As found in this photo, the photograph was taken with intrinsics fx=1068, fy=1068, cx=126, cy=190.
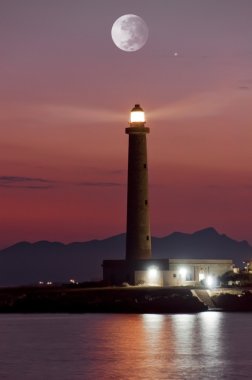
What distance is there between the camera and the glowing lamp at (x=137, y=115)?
110150 millimetres

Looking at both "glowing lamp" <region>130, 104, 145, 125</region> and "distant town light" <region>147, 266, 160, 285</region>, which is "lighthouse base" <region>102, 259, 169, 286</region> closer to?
"distant town light" <region>147, 266, 160, 285</region>

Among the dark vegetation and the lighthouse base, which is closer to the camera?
the dark vegetation

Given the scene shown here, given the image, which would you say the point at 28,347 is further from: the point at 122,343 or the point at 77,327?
the point at 77,327

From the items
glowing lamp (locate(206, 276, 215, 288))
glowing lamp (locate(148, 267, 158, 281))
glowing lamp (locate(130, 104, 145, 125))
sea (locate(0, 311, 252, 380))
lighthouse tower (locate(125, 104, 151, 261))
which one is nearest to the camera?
sea (locate(0, 311, 252, 380))

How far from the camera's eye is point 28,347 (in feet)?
257

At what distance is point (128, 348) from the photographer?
250 feet

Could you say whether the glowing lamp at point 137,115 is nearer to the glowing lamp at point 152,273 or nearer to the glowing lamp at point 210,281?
the glowing lamp at point 152,273

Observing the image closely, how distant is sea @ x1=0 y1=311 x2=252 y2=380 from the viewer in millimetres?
62812

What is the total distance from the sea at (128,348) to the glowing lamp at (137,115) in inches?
782

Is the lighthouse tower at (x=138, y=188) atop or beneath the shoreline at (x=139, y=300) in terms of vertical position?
atop

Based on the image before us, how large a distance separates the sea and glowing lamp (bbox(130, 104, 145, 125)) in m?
19.9

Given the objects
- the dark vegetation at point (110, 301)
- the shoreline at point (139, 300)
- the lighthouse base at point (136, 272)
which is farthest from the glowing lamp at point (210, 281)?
the dark vegetation at point (110, 301)

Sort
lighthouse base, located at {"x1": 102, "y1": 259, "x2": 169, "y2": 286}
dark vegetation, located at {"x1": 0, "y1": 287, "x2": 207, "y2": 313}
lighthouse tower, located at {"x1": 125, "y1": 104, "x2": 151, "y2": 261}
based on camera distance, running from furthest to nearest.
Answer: lighthouse base, located at {"x1": 102, "y1": 259, "x2": 169, "y2": 286} → lighthouse tower, located at {"x1": 125, "y1": 104, "x2": 151, "y2": 261} → dark vegetation, located at {"x1": 0, "y1": 287, "x2": 207, "y2": 313}

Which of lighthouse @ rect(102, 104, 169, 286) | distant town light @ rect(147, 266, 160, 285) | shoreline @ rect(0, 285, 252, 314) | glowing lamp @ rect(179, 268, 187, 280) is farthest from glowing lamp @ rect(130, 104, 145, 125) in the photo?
glowing lamp @ rect(179, 268, 187, 280)
